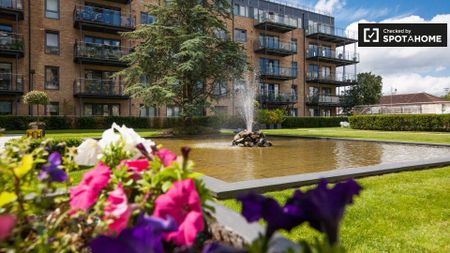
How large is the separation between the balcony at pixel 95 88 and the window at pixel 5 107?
3.99m

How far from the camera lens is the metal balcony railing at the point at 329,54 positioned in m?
36.8

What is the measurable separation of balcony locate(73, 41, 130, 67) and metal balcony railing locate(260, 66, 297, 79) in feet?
45.3

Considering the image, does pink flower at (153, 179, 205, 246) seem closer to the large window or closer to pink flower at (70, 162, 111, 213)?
pink flower at (70, 162, 111, 213)

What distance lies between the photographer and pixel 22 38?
72.7ft

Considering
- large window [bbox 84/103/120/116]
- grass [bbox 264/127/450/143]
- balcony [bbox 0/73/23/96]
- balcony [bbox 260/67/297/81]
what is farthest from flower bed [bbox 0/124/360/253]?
balcony [bbox 260/67/297/81]

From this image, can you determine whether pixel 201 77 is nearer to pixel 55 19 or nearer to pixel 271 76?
pixel 55 19

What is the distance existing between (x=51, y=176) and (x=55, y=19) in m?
26.4

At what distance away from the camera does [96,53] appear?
23.8m

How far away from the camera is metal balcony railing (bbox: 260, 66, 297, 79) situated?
3259 cm

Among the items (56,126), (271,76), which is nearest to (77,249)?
(56,126)

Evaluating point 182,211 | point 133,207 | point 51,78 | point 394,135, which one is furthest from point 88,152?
point 51,78

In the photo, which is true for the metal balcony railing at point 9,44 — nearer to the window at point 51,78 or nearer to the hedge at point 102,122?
the window at point 51,78

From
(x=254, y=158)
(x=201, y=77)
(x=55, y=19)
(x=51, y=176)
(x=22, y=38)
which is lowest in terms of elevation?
(x=254, y=158)

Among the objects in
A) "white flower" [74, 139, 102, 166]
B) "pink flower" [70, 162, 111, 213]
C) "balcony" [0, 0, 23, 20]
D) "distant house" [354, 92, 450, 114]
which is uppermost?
"balcony" [0, 0, 23, 20]
